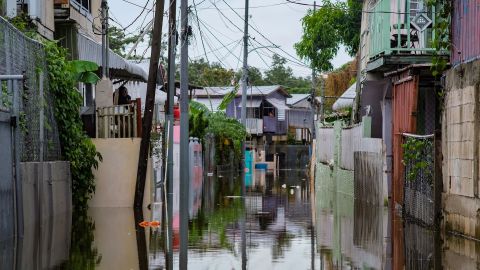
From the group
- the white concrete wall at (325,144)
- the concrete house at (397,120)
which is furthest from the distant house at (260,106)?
the concrete house at (397,120)

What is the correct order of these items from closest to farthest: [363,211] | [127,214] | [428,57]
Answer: [127,214] → [363,211] → [428,57]

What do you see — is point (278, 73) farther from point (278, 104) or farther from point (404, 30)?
point (404, 30)

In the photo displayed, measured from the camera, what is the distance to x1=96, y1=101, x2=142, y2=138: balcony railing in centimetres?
2433

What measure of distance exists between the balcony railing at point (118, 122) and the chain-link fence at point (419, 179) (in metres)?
7.08

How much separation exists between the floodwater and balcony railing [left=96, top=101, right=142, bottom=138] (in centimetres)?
239

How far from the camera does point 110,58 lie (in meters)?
28.8

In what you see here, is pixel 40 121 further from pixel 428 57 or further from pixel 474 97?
pixel 428 57

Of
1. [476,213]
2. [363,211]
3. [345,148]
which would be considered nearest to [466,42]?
[476,213]

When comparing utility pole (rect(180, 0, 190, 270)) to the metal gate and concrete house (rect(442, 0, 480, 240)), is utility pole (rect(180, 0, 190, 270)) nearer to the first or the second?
concrete house (rect(442, 0, 480, 240))

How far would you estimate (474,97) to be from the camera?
16391mm

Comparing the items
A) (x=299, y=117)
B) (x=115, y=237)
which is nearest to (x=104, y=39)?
(x=115, y=237)

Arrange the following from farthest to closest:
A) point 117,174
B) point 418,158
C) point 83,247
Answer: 1. point 117,174
2. point 418,158
3. point 83,247

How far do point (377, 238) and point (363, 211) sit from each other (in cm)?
689

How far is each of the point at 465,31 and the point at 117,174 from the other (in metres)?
9.83
